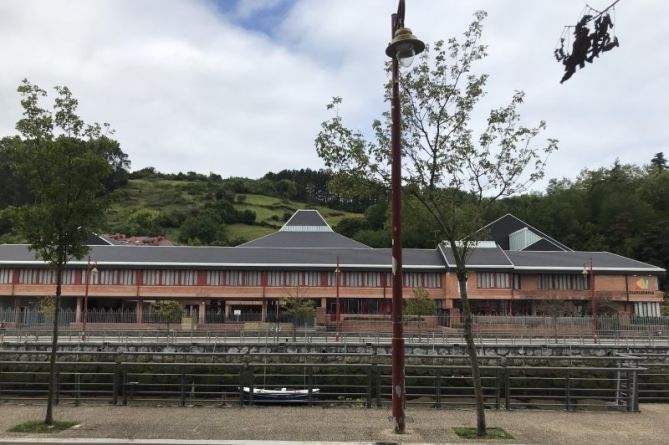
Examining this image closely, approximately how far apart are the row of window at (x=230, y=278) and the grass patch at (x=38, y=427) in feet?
166

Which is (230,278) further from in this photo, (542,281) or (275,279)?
(542,281)

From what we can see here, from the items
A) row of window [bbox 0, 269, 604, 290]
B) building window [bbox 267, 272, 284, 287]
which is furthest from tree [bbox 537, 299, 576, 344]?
building window [bbox 267, 272, 284, 287]

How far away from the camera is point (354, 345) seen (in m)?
33.2

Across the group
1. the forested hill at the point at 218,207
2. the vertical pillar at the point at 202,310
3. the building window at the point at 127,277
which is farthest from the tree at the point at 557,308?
the forested hill at the point at 218,207

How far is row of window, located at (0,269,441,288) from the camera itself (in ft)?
197

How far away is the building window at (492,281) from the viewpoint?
6153 centimetres

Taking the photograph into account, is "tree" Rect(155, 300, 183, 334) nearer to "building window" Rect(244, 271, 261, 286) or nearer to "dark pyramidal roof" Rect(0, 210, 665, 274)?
"building window" Rect(244, 271, 261, 286)

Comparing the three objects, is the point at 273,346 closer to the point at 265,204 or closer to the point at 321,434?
the point at 321,434

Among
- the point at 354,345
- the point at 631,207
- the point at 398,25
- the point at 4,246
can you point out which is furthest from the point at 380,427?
the point at 631,207

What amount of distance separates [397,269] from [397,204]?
1215 mm

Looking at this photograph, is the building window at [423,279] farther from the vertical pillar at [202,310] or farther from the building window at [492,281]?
the vertical pillar at [202,310]

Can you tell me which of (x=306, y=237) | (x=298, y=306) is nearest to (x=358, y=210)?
(x=306, y=237)

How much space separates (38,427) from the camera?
32.3 ft

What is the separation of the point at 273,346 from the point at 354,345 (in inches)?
197
